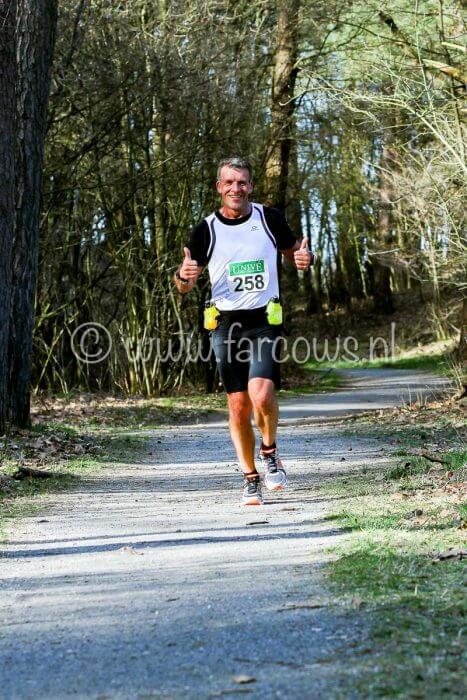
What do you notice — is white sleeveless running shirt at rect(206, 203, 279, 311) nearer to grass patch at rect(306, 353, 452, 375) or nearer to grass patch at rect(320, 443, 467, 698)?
grass patch at rect(320, 443, 467, 698)

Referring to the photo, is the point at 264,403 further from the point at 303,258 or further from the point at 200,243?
the point at 200,243

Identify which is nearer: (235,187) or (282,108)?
(235,187)

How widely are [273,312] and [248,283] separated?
249 millimetres

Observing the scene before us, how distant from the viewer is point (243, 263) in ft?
23.7

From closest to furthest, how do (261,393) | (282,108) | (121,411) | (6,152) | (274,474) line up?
(261,393) → (274,474) → (6,152) → (121,411) → (282,108)

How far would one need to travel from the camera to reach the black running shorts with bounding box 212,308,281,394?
7.34 meters

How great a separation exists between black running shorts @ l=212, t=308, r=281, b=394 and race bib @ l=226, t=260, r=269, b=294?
161mm

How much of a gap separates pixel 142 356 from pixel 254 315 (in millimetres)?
13264

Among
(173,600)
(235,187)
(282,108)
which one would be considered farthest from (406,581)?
(282,108)

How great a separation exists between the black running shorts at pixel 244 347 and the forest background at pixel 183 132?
313 inches

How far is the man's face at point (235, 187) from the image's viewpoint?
7.29 meters

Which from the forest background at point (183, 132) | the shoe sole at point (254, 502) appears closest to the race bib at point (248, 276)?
the shoe sole at point (254, 502)

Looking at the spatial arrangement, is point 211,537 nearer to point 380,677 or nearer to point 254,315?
point 254,315

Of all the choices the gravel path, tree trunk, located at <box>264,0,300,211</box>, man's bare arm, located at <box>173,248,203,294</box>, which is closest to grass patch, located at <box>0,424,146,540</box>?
the gravel path
